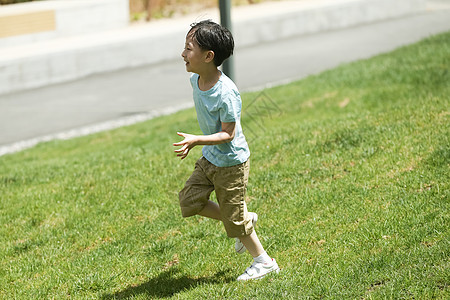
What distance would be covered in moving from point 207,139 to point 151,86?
32.8 feet

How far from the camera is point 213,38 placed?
4156 millimetres

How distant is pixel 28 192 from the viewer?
6.80 meters

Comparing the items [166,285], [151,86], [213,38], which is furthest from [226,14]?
[151,86]

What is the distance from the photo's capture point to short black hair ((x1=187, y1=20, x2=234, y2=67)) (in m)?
4.15

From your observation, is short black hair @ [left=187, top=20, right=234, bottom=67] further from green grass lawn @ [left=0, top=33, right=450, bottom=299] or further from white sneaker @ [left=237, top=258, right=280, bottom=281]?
green grass lawn @ [left=0, top=33, right=450, bottom=299]

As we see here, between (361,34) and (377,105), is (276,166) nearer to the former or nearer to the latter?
(377,105)

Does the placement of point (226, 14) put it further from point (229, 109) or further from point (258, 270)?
point (258, 270)

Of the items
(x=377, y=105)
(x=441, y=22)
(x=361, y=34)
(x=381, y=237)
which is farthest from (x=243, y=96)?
(x=441, y=22)

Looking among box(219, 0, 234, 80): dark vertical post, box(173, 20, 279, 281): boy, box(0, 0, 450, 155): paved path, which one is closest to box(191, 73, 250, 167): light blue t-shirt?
box(173, 20, 279, 281): boy

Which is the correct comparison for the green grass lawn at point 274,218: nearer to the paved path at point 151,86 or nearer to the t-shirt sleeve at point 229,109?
the t-shirt sleeve at point 229,109

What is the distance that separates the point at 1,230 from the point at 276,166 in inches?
101

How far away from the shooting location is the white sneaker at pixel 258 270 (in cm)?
445

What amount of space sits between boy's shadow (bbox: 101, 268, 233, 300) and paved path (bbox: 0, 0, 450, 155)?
6.57m

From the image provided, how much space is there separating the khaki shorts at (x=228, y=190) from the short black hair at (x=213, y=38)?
0.70 metres
